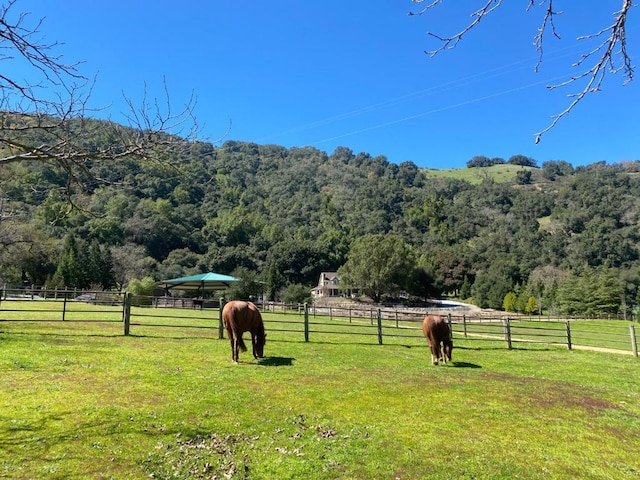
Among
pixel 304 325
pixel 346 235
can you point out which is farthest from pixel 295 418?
pixel 346 235

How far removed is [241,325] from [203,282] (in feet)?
109

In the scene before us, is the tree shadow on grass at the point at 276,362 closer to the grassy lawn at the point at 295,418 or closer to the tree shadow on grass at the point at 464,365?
the grassy lawn at the point at 295,418

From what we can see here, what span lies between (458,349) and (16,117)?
14.5 m

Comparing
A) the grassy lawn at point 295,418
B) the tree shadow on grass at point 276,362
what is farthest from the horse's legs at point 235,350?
the tree shadow on grass at point 276,362

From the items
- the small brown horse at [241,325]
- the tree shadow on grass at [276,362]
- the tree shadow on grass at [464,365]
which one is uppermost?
the small brown horse at [241,325]

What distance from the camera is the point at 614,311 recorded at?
49406mm

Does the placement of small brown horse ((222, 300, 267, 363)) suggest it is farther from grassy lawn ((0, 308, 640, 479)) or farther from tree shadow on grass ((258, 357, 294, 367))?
grassy lawn ((0, 308, 640, 479))

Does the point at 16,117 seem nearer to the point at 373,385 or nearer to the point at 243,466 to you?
the point at 243,466

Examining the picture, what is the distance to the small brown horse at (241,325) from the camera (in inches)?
373

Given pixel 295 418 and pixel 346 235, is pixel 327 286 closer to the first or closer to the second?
pixel 346 235

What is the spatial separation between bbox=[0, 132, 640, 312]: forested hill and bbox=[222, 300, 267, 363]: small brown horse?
512cm

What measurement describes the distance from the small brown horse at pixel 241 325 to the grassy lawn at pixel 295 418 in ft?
1.49

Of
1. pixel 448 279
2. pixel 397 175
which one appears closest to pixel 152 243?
pixel 448 279

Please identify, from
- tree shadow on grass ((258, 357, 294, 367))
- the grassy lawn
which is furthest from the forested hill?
tree shadow on grass ((258, 357, 294, 367))
